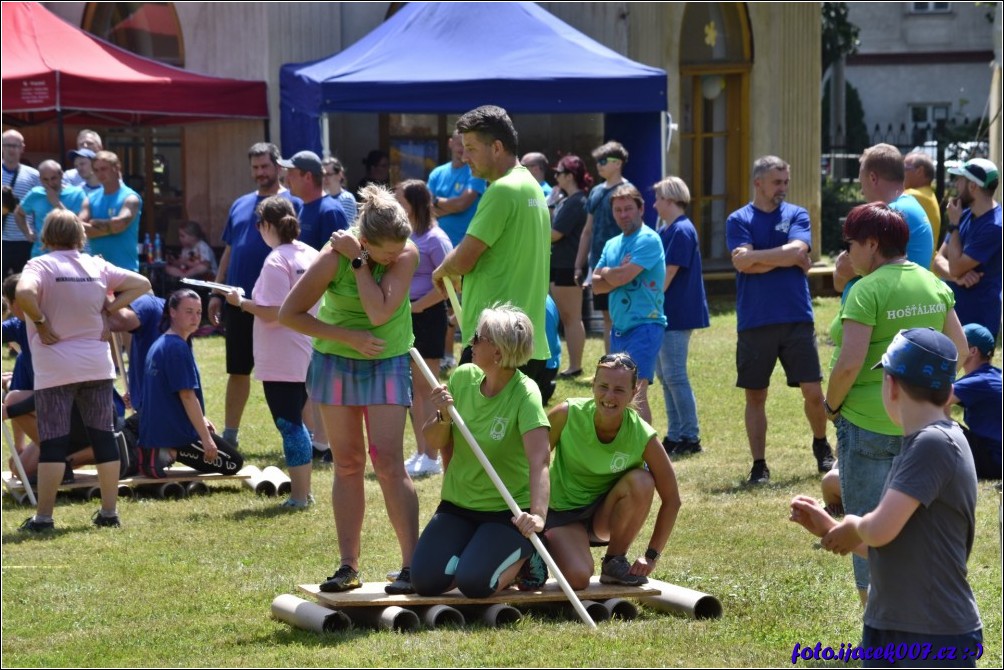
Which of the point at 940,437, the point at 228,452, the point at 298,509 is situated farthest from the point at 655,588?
the point at 228,452

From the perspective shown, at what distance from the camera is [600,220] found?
39.7 ft

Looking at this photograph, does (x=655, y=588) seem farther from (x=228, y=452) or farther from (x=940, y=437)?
(x=228, y=452)

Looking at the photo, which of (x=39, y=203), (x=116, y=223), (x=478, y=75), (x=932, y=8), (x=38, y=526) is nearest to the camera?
(x=38, y=526)

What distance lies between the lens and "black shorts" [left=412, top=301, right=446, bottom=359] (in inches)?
365

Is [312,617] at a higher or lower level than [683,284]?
lower

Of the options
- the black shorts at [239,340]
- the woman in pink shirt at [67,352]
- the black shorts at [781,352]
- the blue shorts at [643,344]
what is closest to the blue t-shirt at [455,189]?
the black shorts at [239,340]

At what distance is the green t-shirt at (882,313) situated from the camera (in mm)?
5383

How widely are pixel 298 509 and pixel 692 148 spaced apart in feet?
36.4

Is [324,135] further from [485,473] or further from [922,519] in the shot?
[922,519]

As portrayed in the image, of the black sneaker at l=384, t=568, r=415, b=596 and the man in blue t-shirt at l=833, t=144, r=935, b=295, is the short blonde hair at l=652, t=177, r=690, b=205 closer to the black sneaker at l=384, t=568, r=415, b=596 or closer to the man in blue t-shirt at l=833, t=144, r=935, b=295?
the man in blue t-shirt at l=833, t=144, r=935, b=295

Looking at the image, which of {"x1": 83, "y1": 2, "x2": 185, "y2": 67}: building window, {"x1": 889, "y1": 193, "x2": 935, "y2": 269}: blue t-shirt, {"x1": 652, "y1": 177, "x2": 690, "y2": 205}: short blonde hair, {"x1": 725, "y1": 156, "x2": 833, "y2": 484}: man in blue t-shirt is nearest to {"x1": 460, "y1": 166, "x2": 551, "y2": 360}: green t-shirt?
{"x1": 889, "y1": 193, "x2": 935, "y2": 269}: blue t-shirt

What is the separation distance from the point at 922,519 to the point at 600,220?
8.33 metres

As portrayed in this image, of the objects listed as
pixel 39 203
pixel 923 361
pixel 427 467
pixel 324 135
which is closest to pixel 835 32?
pixel 324 135

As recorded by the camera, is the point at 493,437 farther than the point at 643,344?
No
